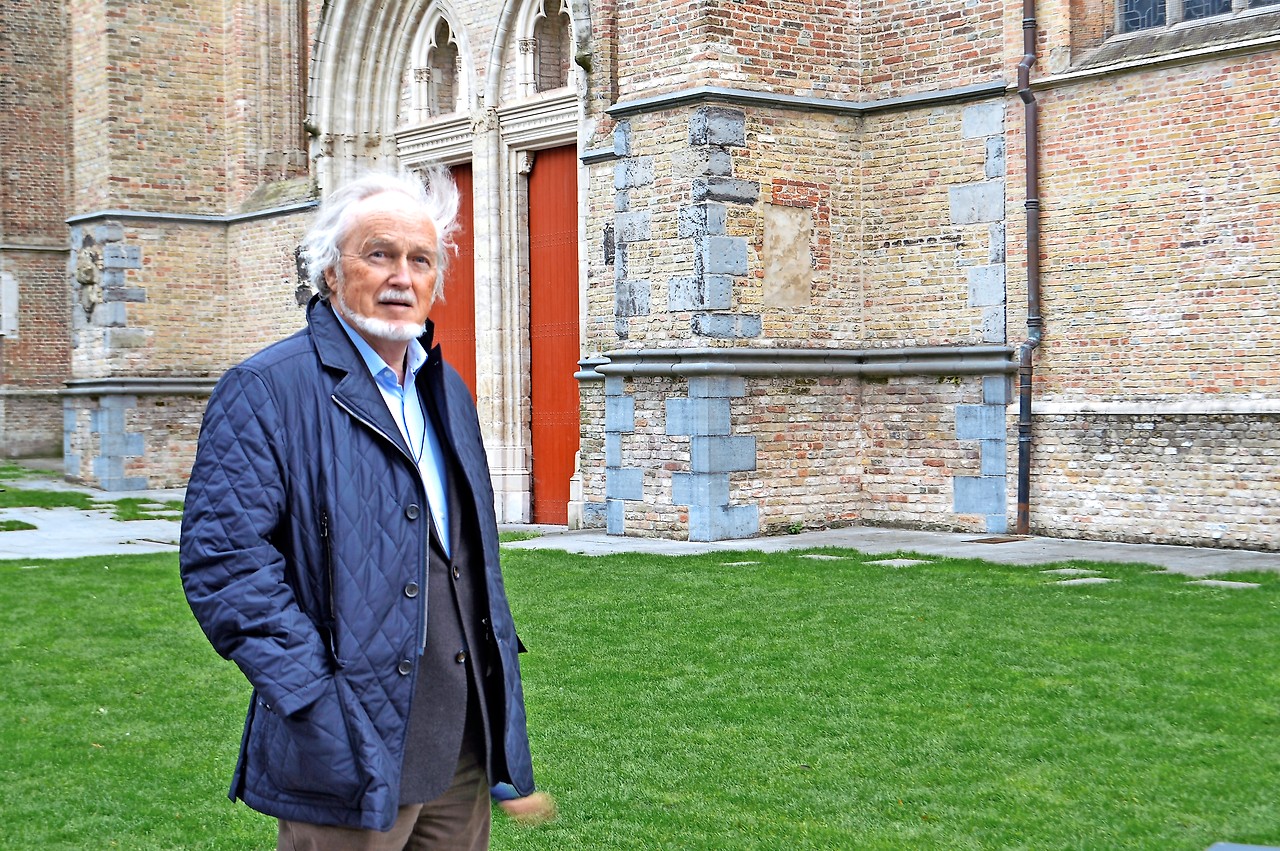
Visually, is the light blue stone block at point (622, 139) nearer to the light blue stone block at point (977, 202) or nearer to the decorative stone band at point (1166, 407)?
the light blue stone block at point (977, 202)

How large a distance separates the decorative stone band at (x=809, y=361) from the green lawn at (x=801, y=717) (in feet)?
9.83

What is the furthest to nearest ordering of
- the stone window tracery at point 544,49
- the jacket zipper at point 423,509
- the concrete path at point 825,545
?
the stone window tracery at point 544,49
the concrete path at point 825,545
the jacket zipper at point 423,509

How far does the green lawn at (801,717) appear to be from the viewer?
5.09m

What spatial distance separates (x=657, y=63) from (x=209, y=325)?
11.0m

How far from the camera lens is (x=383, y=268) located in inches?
125

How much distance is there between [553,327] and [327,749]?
13.6 metres

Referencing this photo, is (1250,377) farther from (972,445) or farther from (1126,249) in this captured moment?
(972,445)

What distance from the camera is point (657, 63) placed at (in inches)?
523

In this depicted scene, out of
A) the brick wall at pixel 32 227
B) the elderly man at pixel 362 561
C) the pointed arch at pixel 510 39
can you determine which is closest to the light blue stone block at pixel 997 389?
the pointed arch at pixel 510 39

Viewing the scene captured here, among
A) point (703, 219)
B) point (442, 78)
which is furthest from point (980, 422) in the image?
point (442, 78)

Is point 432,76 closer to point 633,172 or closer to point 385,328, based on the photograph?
point 633,172

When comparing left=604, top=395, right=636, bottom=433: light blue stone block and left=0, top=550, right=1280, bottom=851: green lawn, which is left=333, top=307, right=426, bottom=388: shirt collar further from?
left=604, top=395, right=636, bottom=433: light blue stone block

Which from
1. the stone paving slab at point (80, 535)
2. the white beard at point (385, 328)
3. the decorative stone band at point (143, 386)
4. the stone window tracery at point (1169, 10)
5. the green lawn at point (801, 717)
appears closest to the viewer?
the white beard at point (385, 328)

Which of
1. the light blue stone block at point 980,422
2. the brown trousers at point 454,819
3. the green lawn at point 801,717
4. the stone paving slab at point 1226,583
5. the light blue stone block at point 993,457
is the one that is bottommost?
the green lawn at point 801,717
